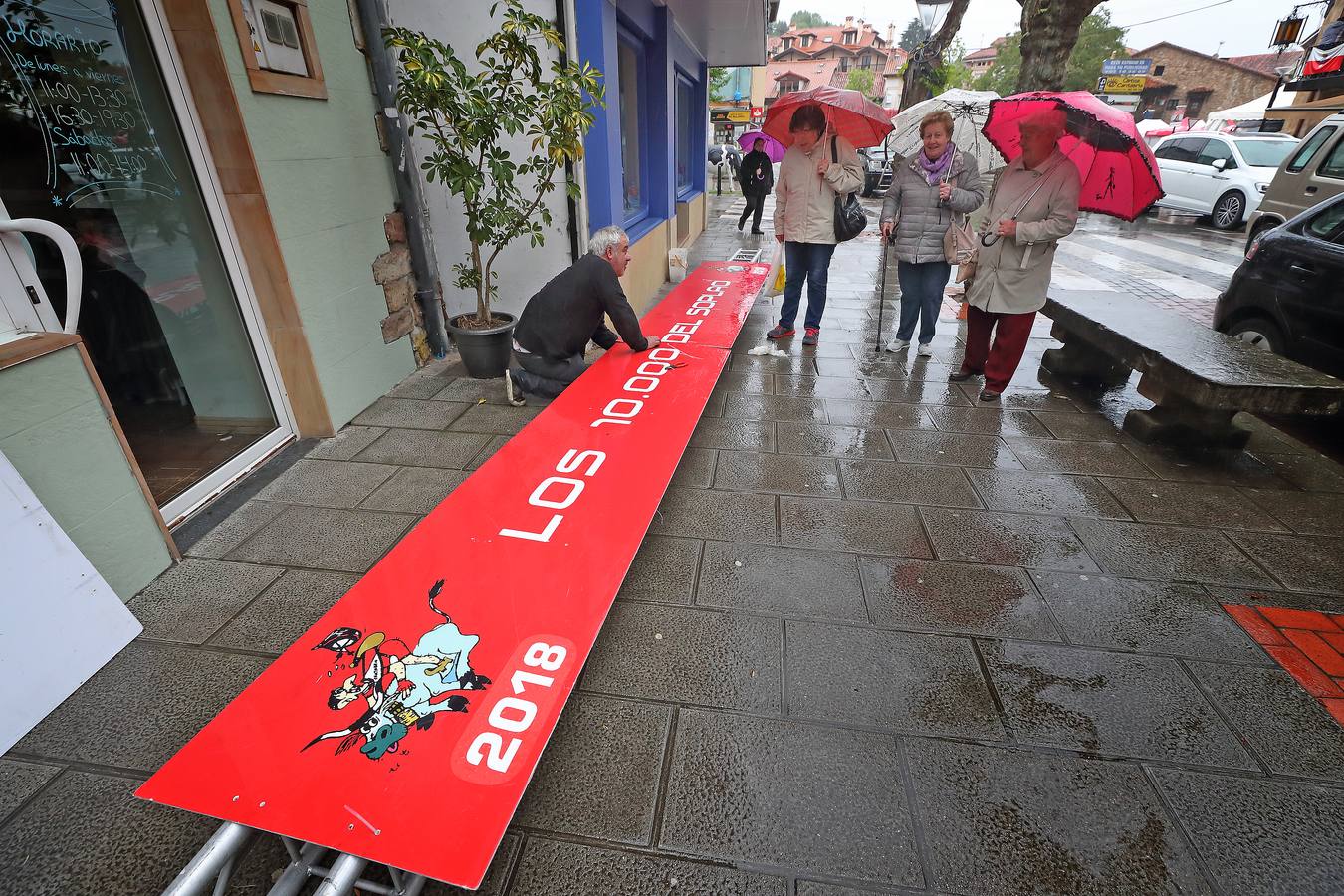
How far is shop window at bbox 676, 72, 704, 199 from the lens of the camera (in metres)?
10.8

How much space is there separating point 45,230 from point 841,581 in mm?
3361

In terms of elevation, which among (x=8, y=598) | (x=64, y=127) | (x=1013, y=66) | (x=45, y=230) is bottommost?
(x=8, y=598)

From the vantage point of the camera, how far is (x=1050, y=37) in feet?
22.1

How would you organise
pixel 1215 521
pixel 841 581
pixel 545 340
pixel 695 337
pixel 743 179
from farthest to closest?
pixel 743 179 < pixel 695 337 < pixel 545 340 < pixel 1215 521 < pixel 841 581

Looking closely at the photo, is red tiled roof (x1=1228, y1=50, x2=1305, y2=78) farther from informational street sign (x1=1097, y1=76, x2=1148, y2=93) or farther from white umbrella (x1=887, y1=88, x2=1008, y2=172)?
white umbrella (x1=887, y1=88, x2=1008, y2=172)

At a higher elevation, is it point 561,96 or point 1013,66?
point 1013,66

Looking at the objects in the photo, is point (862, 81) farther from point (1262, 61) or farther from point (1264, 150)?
point (1264, 150)

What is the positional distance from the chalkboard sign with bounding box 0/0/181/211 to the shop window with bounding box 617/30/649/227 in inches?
195

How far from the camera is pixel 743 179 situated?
10688 mm

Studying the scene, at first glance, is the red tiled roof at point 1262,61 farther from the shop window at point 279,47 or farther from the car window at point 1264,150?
the shop window at point 279,47

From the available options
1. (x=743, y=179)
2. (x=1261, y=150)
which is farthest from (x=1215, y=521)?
(x=1261, y=150)

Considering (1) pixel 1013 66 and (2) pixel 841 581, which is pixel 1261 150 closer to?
(2) pixel 841 581

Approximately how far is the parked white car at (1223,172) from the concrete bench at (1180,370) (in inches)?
397

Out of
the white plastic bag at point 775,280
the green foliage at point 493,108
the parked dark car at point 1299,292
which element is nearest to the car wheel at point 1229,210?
the parked dark car at point 1299,292
